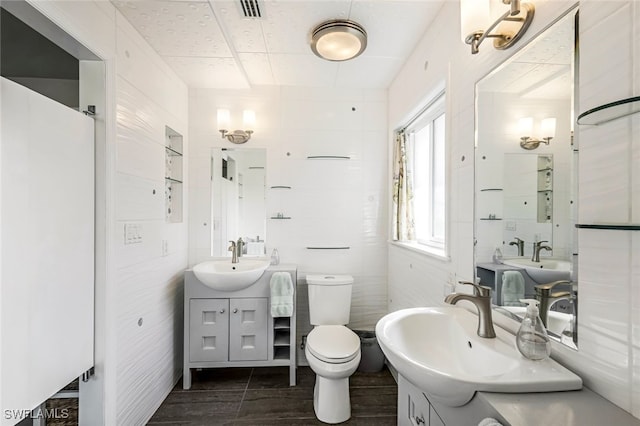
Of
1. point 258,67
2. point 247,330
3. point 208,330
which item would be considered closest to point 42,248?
point 208,330

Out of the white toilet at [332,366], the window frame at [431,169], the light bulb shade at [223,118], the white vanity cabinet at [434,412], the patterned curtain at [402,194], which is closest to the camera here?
the white vanity cabinet at [434,412]

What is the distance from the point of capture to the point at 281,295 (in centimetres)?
223

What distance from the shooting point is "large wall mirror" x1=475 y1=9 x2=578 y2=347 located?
88 cm

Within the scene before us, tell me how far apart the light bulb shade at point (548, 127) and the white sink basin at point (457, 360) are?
690 millimetres

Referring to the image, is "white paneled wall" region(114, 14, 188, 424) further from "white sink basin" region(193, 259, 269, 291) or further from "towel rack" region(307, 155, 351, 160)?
"towel rack" region(307, 155, 351, 160)

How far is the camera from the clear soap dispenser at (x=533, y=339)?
2.87 ft

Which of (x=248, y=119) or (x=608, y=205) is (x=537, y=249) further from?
(x=248, y=119)

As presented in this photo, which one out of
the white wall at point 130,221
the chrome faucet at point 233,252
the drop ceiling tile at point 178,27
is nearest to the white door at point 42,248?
the white wall at point 130,221

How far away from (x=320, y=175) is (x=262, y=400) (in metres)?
1.77

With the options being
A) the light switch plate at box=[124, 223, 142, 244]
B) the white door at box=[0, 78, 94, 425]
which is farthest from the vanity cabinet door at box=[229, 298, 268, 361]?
the white door at box=[0, 78, 94, 425]

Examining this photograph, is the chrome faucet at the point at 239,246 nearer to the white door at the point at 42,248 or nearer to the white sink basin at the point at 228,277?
the white sink basin at the point at 228,277

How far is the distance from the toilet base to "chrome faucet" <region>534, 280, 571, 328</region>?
1.29 meters

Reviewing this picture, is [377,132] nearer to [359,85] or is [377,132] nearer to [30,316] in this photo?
[359,85]

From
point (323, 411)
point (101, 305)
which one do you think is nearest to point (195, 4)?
point (101, 305)
